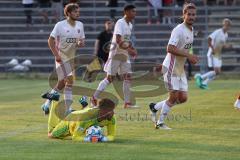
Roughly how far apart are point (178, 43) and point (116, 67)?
16.2ft

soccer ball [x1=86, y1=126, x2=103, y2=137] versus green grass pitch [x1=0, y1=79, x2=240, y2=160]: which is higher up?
soccer ball [x1=86, y1=126, x2=103, y2=137]

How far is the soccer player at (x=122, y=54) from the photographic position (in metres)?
18.8

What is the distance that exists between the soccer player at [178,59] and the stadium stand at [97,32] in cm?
1917

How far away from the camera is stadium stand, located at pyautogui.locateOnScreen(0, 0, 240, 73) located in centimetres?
3447

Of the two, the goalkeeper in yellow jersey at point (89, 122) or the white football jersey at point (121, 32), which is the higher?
the white football jersey at point (121, 32)

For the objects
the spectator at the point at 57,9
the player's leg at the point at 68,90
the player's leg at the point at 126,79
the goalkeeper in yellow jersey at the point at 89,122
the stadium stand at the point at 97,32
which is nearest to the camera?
the goalkeeper in yellow jersey at the point at 89,122

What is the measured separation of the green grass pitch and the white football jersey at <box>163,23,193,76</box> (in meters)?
1.12

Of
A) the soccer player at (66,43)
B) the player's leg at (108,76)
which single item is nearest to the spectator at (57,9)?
the player's leg at (108,76)

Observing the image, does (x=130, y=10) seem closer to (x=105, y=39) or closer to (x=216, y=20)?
(x=105, y=39)

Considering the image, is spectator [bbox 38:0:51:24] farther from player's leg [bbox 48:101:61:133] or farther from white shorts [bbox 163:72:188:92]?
player's leg [bbox 48:101:61:133]

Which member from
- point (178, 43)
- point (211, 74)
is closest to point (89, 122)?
point (178, 43)

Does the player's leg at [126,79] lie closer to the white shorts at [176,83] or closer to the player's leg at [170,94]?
the player's leg at [170,94]

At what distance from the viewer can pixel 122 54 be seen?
19.3 meters

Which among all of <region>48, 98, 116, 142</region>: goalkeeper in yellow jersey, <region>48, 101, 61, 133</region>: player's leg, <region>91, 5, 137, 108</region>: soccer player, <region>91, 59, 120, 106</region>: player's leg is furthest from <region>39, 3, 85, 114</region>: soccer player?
<region>48, 98, 116, 142</region>: goalkeeper in yellow jersey
